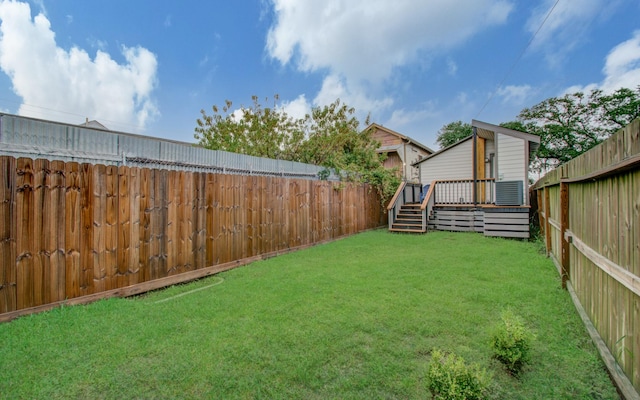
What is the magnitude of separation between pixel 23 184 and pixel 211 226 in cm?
250

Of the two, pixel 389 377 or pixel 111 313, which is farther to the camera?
pixel 111 313

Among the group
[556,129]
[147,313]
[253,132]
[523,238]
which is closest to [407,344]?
[147,313]

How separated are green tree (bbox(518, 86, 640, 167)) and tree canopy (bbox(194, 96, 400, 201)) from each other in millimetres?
20458

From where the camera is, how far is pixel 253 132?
39.5 ft

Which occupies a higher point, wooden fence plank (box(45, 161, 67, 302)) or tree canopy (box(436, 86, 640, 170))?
tree canopy (box(436, 86, 640, 170))

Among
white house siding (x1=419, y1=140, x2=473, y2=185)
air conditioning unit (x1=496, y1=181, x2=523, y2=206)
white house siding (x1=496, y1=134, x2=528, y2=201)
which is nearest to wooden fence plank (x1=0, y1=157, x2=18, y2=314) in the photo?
air conditioning unit (x1=496, y1=181, x2=523, y2=206)

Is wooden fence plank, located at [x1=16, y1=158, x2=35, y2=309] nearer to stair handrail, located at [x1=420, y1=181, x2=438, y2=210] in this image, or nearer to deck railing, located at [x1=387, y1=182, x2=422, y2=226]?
deck railing, located at [x1=387, y1=182, x2=422, y2=226]

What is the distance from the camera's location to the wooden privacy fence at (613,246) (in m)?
1.76

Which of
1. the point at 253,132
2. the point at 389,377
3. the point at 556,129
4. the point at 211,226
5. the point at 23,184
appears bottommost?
the point at 389,377

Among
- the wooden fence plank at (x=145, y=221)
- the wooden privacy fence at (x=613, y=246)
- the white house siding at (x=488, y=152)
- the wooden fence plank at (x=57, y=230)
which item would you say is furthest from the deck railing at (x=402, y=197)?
the wooden fence plank at (x=57, y=230)

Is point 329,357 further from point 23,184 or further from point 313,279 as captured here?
point 23,184

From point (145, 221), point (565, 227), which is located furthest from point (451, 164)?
point (145, 221)

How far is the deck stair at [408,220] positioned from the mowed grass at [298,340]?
18.3ft

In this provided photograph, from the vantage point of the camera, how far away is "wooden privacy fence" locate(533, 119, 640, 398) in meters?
1.76
